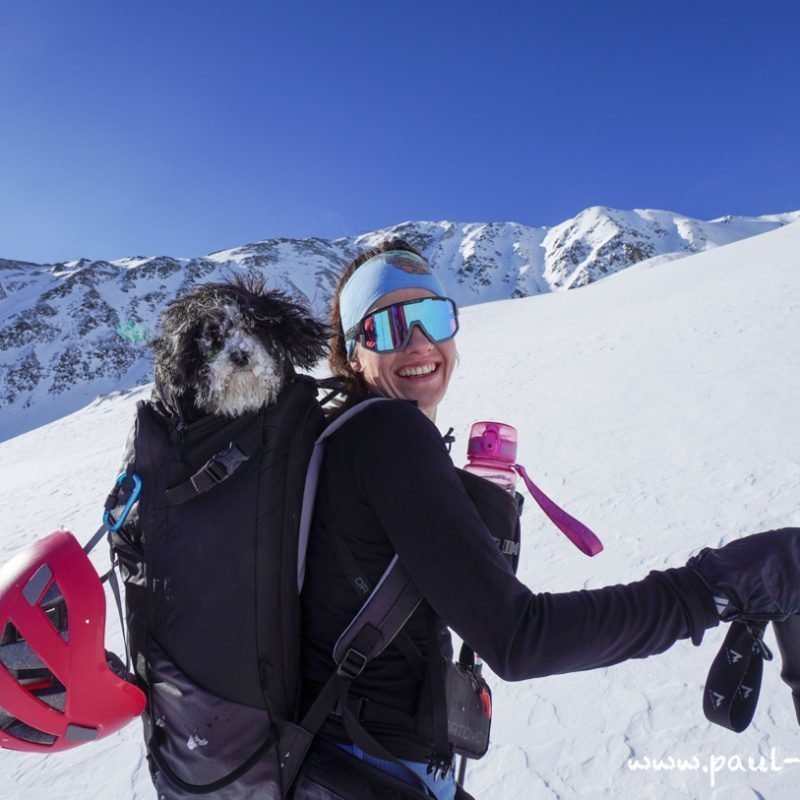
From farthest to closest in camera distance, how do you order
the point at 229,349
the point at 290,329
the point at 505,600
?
the point at 290,329, the point at 229,349, the point at 505,600

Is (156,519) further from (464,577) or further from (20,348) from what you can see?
(20,348)

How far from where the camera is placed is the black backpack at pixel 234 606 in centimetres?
121

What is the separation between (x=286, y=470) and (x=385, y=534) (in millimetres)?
284

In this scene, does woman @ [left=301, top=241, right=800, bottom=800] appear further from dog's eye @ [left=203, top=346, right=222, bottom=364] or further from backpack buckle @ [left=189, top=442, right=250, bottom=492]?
dog's eye @ [left=203, top=346, right=222, bottom=364]

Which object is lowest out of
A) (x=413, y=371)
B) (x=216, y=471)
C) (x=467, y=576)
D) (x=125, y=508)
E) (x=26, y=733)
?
(x=26, y=733)

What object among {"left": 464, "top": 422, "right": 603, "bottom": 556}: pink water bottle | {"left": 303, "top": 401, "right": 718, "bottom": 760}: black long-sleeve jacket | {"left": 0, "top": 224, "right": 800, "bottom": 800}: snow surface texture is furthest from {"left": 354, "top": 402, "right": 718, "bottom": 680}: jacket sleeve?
{"left": 0, "top": 224, "right": 800, "bottom": 800}: snow surface texture

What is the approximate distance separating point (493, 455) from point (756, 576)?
77 centimetres

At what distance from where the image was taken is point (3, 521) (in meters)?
9.08

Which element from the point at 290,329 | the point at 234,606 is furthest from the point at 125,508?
the point at 290,329

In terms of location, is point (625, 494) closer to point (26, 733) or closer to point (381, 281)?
point (381, 281)

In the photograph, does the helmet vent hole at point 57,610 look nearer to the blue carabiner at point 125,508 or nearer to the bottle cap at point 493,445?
the blue carabiner at point 125,508

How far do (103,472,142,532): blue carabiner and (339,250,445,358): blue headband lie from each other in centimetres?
84

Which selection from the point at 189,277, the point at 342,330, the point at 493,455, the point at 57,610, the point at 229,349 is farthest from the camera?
the point at 189,277

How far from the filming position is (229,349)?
1267 millimetres
